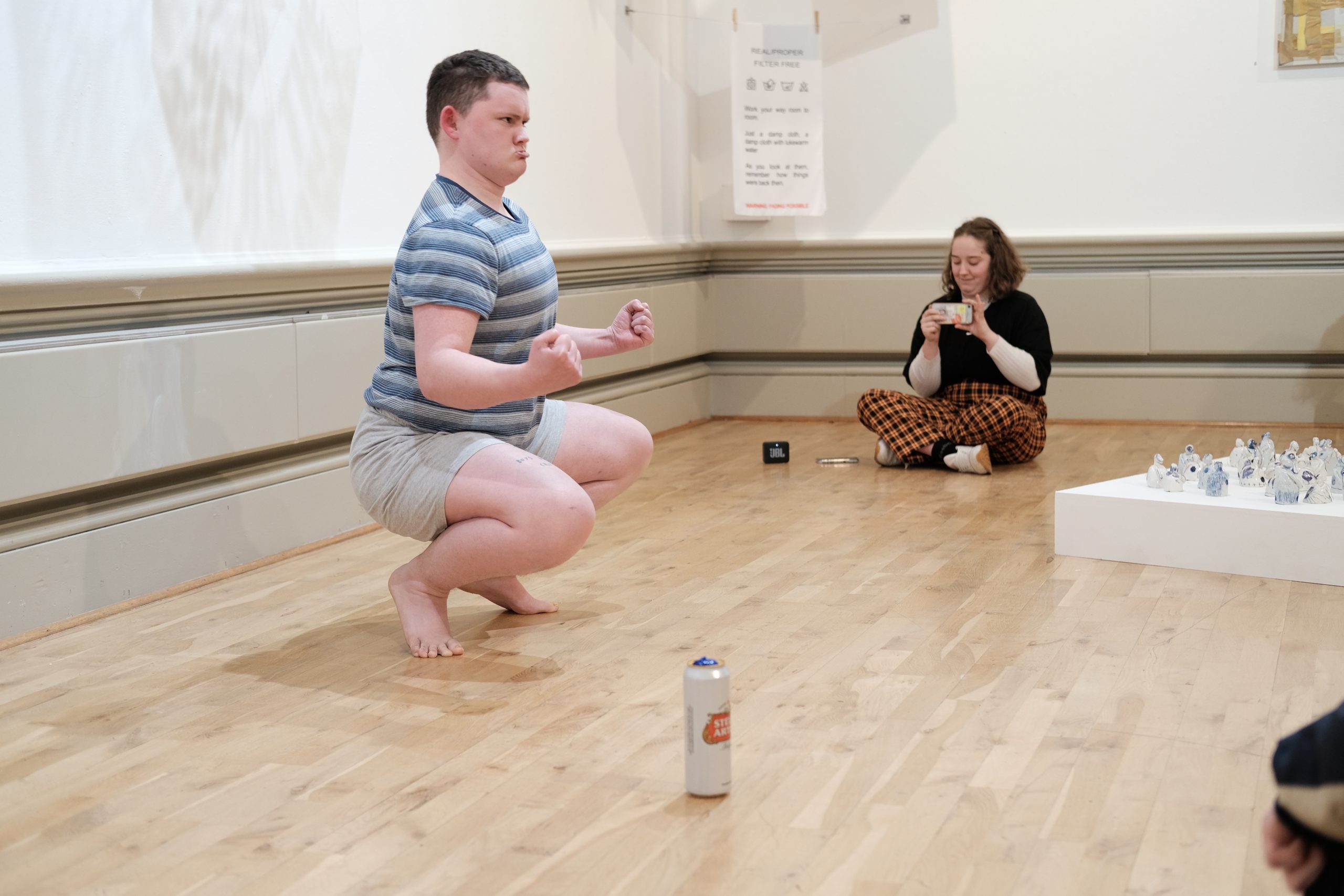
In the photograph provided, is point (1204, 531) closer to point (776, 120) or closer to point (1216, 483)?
point (1216, 483)

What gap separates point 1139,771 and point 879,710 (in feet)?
1.56

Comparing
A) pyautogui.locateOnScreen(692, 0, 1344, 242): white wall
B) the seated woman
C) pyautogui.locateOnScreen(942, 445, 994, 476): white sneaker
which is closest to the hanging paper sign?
pyautogui.locateOnScreen(692, 0, 1344, 242): white wall

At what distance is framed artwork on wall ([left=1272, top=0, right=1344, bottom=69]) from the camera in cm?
576

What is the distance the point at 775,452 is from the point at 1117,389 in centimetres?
190

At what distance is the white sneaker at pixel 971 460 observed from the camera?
4930mm

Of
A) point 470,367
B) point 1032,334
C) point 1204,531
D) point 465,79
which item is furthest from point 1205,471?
point 465,79

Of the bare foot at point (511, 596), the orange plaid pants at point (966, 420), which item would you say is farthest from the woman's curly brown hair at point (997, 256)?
the bare foot at point (511, 596)

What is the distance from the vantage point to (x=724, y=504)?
4484 millimetres

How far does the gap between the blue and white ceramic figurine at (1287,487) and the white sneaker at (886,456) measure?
1.91 m

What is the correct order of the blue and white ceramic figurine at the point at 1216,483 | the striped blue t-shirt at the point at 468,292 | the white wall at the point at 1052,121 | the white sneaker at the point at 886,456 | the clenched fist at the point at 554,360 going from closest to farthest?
1. the clenched fist at the point at 554,360
2. the striped blue t-shirt at the point at 468,292
3. the blue and white ceramic figurine at the point at 1216,483
4. the white sneaker at the point at 886,456
5. the white wall at the point at 1052,121

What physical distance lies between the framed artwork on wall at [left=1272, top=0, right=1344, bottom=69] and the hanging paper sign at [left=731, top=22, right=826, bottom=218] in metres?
2.01

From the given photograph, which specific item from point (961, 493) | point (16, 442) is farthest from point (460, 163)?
point (961, 493)

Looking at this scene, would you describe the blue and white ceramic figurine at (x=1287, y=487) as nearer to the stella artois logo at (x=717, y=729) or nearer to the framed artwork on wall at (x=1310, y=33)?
the stella artois logo at (x=717, y=729)

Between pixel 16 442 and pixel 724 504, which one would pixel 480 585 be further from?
pixel 724 504
